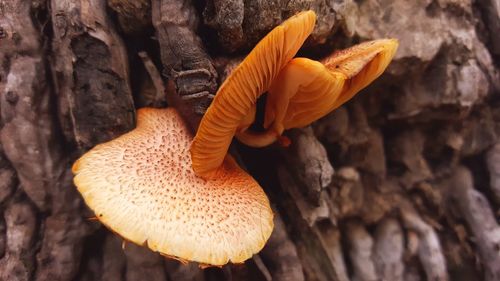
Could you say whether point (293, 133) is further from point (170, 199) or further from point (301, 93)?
point (170, 199)

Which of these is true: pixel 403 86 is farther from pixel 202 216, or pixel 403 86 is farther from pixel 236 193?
pixel 202 216

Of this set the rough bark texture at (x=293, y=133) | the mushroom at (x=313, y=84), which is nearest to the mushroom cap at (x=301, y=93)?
the mushroom at (x=313, y=84)

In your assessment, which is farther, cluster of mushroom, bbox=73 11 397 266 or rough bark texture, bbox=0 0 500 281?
rough bark texture, bbox=0 0 500 281

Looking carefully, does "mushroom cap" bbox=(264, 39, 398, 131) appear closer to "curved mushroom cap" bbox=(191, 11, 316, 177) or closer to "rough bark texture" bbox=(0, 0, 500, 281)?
"curved mushroom cap" bbox=(191, 11, 316, 177)

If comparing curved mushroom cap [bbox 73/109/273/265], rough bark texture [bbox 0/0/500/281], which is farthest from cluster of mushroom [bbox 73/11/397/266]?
rough bark texture [bbox 0/0/500/281]

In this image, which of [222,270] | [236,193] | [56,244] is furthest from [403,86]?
[56,244]

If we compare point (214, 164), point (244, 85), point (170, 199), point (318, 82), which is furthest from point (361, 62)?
point (170, 199)
